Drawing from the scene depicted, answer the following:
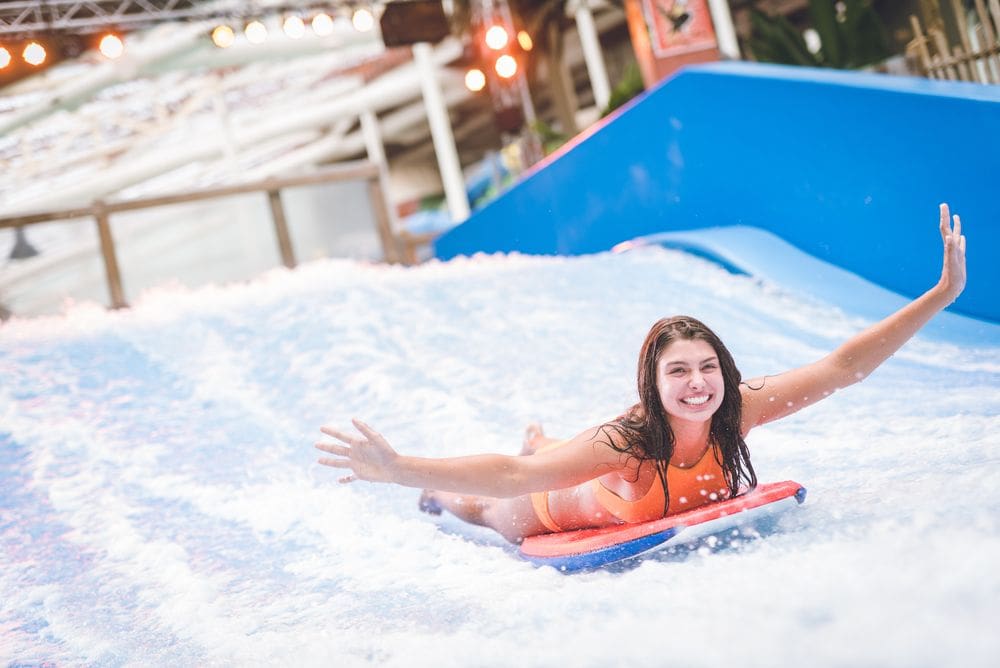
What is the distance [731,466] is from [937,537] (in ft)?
1.66

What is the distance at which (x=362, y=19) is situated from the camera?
30.3ft

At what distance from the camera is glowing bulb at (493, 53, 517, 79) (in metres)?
8.98

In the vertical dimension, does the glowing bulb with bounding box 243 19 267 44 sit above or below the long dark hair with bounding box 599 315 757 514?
above

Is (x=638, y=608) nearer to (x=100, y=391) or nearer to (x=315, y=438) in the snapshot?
(x=315, y=438)

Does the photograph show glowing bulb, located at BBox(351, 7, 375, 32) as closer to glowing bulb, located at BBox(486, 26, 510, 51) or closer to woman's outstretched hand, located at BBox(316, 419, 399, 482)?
glowing bulb, located at BBox(486, 26, 510, 51)

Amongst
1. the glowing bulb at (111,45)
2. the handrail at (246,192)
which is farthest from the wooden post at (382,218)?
the glowing bulb at (111,45)

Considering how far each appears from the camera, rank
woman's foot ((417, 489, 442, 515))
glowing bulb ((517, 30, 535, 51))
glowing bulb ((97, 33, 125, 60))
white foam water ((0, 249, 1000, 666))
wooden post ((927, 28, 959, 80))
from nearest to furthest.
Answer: white foam water ((0, 249, 1000, 666))
woman's foot ((417, 489, 442, 515))
wooden post ((927, 28, 959, 80))
glowing bulb ((97, 33, 125, 60))
glowing bulb ((517, 30, 535, 51))

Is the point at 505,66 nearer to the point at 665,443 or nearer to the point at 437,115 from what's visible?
the point at 437,115

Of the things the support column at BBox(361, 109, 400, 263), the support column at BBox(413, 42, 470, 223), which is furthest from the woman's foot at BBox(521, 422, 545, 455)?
the support column at BBox(413, 42, 470, 223)

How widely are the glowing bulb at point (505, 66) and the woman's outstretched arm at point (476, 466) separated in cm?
775

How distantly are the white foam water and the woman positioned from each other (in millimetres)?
163

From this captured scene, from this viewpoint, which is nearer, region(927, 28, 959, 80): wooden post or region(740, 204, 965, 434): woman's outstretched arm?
region(740, 204, 965, 434): woman's outstretched arm

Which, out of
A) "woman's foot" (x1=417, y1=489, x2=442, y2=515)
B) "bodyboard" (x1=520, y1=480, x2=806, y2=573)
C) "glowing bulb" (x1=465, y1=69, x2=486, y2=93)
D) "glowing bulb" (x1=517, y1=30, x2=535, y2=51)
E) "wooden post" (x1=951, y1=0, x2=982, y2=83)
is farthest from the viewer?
"glowing bulb" (x1=465, y1=69, x2=486, y2=93)

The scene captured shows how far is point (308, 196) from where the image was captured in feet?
22.1
